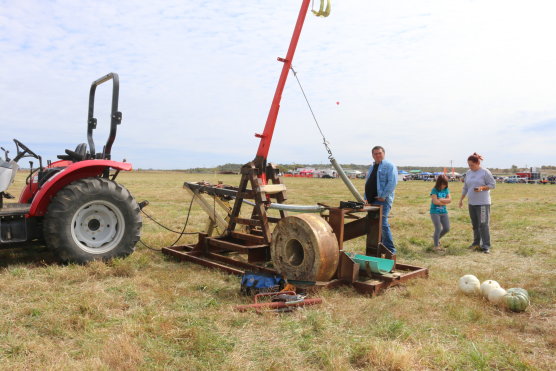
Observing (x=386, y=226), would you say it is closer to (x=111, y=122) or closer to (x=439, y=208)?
(x=439, y=208)

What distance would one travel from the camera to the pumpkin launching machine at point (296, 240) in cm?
524

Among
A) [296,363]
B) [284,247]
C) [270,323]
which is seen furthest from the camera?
[284,247]

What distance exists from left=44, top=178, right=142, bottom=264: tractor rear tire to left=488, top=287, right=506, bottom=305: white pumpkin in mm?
4539

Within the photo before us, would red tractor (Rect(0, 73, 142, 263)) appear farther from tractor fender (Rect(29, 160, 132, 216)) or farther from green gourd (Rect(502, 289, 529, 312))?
green gourd (Rect(502, 289, 529, 312))

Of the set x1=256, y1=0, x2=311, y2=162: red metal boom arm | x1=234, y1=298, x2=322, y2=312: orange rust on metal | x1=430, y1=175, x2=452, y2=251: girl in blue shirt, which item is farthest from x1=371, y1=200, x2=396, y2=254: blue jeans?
x1=234, y1=298, x2=322, y2=312: orange rust on metal

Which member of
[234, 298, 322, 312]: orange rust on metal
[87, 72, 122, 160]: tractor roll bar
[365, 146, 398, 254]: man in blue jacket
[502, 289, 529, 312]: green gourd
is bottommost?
[234, 298, 322, 312]: orange rust on metal

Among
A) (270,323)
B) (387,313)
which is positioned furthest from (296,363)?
(387,313)

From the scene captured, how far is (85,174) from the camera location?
247 inches

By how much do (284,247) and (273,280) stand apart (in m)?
0.51

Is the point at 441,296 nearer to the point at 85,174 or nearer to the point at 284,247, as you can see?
the point at 284,247

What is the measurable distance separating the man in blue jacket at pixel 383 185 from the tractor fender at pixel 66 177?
372cm

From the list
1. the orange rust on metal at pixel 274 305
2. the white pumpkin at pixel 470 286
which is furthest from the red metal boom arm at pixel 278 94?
the white pumpkin at pixel 470 286

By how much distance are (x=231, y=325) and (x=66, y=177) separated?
3377mm

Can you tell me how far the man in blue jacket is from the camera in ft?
22.6
